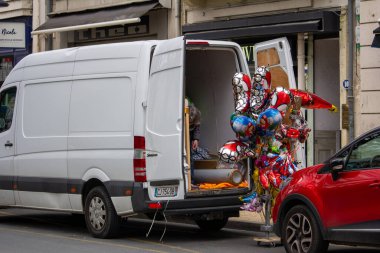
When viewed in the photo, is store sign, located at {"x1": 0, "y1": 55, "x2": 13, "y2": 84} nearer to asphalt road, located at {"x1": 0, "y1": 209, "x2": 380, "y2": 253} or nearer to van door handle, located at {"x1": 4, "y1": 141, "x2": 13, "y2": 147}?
asphalt road, located at {"x1": 0, "y1": 209, "x2": 380, "y2": 253}

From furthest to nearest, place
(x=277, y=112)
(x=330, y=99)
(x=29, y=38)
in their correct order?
(x=29, y=38) < (x=330, y=99) < (x=277, y=112)

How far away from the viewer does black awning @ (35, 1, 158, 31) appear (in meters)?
19.8

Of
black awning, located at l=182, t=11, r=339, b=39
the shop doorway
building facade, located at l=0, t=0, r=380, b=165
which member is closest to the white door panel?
black awning, located at l=182, t=11, r=339, b=39

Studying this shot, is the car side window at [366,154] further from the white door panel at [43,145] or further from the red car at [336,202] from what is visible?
the white door panel at [43,145]

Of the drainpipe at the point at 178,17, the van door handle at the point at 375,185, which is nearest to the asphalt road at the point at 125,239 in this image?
the van door handle at the point at 375,185

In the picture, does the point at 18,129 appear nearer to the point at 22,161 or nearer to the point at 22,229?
the point at 22,161

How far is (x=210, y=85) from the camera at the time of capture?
1264 cm

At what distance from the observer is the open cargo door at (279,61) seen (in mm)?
11414

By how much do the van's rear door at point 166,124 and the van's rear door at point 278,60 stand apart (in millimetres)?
1604

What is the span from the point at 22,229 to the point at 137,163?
3178mm

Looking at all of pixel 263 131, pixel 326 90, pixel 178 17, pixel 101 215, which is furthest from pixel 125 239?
pixel 178 17

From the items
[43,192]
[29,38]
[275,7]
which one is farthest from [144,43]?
[29,38]

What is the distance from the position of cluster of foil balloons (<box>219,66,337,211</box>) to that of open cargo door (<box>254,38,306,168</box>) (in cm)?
64

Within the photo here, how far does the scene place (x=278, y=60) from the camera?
11617 millimetres
